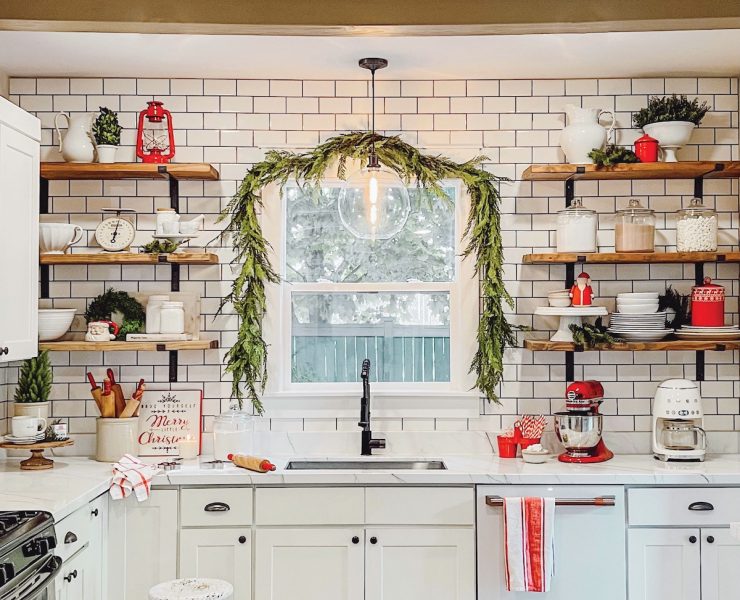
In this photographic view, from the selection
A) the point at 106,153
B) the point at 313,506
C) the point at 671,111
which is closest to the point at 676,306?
the point at 671,111

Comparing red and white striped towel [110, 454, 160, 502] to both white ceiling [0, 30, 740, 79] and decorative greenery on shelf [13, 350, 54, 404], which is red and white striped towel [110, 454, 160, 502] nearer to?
decorative greenery on shelf [13, 350, 54, 404]

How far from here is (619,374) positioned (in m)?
4.29

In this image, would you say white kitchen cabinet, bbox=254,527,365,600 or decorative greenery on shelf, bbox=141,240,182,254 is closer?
white kitchen cabinet, bbox=254,527,365,600

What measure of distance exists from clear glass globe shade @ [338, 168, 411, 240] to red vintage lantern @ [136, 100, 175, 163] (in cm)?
89

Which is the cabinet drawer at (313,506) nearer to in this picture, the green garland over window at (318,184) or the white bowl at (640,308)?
the green garland over window at (318,184)

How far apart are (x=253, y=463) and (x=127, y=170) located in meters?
1.44

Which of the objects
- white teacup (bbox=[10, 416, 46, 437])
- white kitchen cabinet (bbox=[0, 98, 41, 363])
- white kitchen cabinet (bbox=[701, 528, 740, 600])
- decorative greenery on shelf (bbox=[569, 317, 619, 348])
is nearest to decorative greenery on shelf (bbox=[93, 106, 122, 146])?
white kitchen cabinet (bbox=[0, 98, 41, 363])

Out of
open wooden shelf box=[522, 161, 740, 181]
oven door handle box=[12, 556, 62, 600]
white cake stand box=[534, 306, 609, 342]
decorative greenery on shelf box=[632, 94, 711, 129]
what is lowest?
oven door handle box=[12, 556, 62, 600]

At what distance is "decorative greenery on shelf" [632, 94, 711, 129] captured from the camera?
4109 millimetres

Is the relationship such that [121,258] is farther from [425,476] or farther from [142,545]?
[425,476]

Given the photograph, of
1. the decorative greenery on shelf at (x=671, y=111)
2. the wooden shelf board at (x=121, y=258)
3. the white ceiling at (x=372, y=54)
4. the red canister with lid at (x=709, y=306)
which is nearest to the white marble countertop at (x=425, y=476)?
the red canister with lid at (x=709, y=306)

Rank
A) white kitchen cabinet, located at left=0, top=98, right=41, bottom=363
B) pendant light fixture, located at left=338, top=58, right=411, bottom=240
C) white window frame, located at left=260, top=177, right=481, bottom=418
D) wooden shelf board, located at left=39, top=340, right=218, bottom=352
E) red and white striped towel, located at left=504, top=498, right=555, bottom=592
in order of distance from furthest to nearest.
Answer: white window frame, located at left=260, top=177, right=481, bottom=418 → wooden shelf board, located at left=39, top=340, right=218, bottom=352 → pendant light fixture, located at left=338, top=58, right=411, bottom=240 → red and white striped towel, located at left=504, top=498, right=555, bottom=592 → white kitchen cabinet, located at left=0, top=98, right=41, bottom=363

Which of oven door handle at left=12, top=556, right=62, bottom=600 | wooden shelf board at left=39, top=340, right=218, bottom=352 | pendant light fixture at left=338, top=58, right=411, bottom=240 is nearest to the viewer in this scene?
oven door handle at left=12, top=556, right=62, bottom=600

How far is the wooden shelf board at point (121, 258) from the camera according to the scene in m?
4.01
